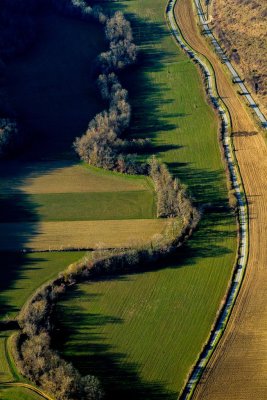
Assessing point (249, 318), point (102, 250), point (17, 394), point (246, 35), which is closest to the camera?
point (17, 394)

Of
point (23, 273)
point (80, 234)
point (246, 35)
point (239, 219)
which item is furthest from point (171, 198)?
point (246, 35)

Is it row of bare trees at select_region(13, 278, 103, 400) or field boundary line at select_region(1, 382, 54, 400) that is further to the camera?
field boundary line at select_region(1, 382, 54, 400)

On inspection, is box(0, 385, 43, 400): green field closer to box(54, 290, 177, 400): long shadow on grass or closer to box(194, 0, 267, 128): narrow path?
box(54, 290, 177, 400): long shadow on grass

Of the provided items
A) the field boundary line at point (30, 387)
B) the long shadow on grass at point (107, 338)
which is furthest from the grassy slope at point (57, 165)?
the field boundary line at point (30, 387)

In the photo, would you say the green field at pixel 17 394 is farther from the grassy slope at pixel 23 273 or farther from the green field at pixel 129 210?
the grassy slope at pixel 23 273

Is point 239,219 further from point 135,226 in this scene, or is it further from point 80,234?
point 80,234

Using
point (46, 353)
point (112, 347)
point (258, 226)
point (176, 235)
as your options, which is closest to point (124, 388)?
point (112, 347)

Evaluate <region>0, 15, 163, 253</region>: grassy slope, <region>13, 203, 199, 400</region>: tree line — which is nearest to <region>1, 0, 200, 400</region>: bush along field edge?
<region>13, 203, 199, 400</region>: tree line
